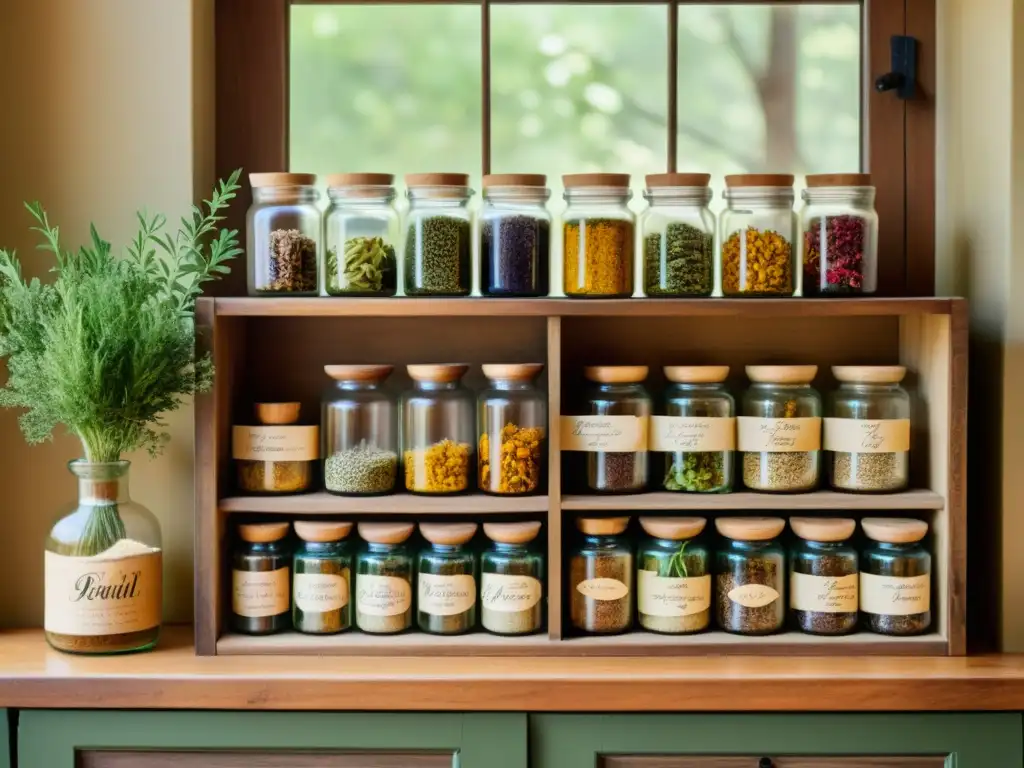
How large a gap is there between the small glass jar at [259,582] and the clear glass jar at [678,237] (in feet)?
2.33

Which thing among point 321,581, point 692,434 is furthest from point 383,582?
point 692,434

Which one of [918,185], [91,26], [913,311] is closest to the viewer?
[913,311]

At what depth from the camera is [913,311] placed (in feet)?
5.32

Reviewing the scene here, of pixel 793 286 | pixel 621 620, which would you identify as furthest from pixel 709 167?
pixel 621 620

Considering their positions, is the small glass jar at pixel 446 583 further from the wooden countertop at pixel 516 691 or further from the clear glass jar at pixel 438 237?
the clear glass jar at pixel 438 237

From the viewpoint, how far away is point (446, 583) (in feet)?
5.47

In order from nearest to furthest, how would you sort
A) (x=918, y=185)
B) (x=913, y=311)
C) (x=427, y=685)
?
(x=427, y=685), (x=913, y=311), (x=918, y=185)

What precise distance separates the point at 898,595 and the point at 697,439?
389mm

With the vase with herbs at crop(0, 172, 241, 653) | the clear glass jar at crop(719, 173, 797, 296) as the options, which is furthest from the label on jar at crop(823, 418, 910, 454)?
the vase with herbs at crop(0, 172, 241, 653)

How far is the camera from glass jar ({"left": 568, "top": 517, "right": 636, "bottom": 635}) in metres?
1.68

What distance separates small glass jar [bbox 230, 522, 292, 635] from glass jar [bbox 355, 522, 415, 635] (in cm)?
12

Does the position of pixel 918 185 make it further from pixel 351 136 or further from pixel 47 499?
pixel 47 499

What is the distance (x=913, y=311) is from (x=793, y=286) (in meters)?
0.18

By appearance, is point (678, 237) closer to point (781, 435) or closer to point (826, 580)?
point (781, 435)
